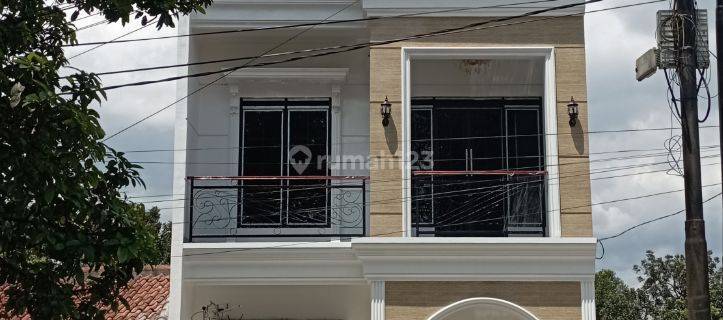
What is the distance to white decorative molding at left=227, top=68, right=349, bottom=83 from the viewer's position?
43.3ft

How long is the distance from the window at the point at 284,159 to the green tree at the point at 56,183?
5361mm

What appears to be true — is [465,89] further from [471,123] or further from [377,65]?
[377,65]

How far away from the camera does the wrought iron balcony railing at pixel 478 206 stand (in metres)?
12.1

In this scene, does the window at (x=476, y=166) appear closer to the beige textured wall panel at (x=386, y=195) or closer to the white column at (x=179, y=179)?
the beige textured wall panel at (x=386, y=195)

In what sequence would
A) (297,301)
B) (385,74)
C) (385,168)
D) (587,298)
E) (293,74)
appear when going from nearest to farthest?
(587,298), (385,168), (385,74), (297,301), (293,74)

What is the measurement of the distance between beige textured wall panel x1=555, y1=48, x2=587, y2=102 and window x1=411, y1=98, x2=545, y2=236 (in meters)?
1.03

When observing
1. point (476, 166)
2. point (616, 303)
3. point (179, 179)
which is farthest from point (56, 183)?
point (616, 303)

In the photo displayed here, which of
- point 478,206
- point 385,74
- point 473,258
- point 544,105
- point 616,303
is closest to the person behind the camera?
point 473,258

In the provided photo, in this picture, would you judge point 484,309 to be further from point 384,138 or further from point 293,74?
point 293,74

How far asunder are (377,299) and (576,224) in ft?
8.52

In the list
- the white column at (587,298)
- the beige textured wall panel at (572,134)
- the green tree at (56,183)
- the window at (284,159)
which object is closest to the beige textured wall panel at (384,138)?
the window at (284,159)

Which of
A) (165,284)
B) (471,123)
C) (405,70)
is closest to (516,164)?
(471,123)

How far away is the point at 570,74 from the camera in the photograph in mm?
11789

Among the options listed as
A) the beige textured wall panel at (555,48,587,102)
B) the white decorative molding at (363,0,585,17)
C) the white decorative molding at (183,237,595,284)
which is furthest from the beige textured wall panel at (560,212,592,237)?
the white decorative molding at (363,0,585,17)
